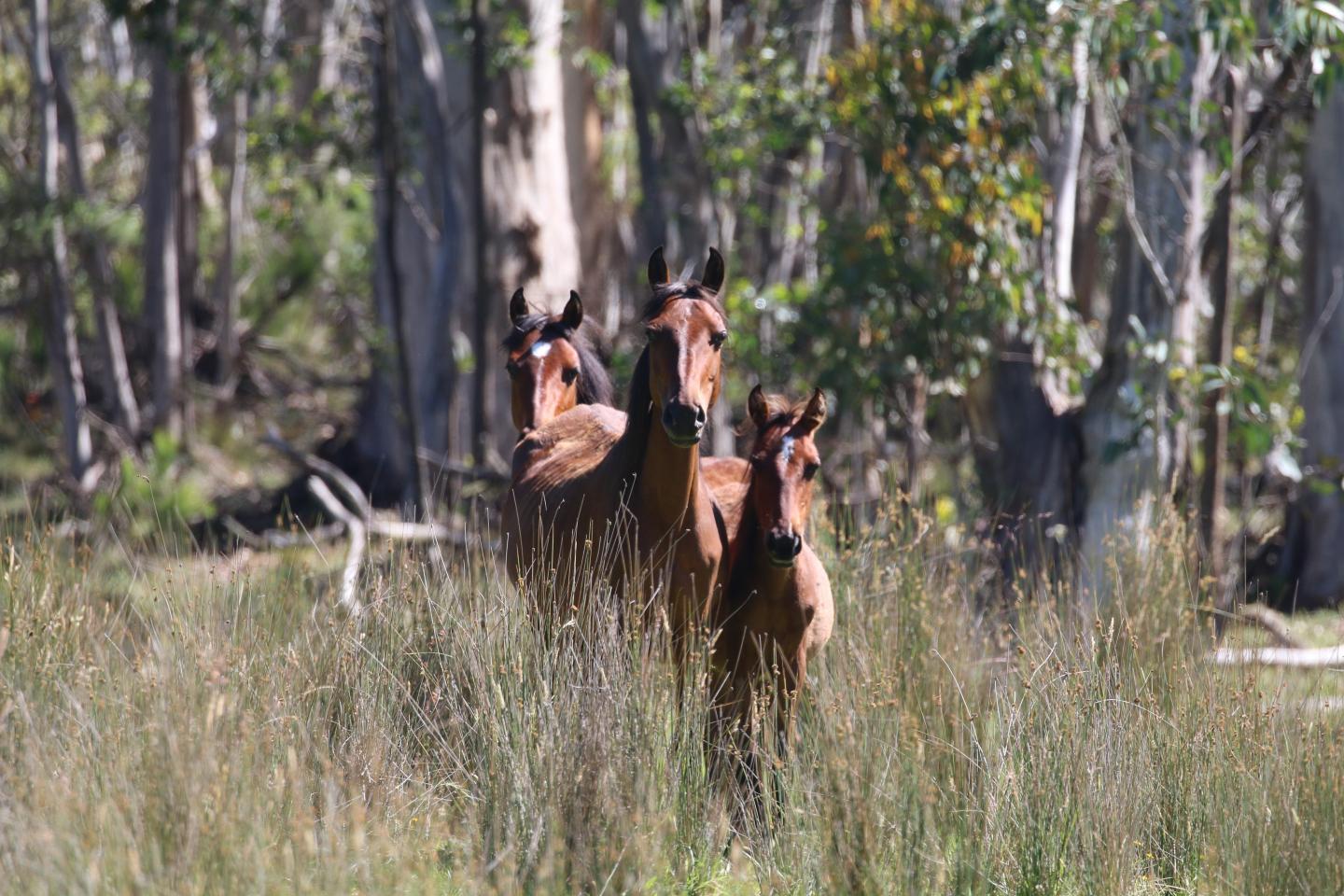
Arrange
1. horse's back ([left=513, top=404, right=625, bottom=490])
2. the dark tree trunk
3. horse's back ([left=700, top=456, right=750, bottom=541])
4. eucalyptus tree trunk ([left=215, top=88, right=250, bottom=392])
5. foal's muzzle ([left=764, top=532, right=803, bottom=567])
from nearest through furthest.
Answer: foal's muzzle ([left=764, top=532, right=803, bottom=567])
horse's back ([left=700, top=456, right=750, bottom=541])
horse's back ([left=513, top=404, right=625, bottom=490])
the dark tree trunk
eucalyptus tree trunk ([left=215, top=88, right=250, bottom=392])

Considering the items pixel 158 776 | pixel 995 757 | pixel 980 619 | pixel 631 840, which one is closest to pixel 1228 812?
pixel 995 757

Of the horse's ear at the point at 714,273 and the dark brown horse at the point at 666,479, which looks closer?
the dark brown horse at the point at 666,479

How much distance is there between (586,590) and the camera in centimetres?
497

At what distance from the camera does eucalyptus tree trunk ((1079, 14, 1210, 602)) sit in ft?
28.6

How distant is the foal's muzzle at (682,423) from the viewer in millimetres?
4727

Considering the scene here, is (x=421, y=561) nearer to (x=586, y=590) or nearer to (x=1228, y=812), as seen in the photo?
(x=586, y=590)

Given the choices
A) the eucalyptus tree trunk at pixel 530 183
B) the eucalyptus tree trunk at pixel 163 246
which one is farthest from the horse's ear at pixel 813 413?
the eucalyptus tree trunk at pixel 163 246

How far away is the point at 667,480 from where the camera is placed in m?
5.11

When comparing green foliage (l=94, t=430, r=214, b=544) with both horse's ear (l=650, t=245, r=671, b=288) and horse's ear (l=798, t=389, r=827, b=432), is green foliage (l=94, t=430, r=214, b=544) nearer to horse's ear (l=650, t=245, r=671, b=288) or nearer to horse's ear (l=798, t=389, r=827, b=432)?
horse's ear (l=650, t=245, r=671, b=288)

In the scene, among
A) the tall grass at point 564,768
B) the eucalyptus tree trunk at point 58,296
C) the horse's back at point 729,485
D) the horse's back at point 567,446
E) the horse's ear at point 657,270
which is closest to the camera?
the tall grass at point 564,768

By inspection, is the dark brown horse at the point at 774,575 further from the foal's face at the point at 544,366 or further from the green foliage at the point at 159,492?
the green foliage at the point at 159,492

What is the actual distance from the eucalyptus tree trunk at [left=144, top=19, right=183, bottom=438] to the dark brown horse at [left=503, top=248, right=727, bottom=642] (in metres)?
11.0

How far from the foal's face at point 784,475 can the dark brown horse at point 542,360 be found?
182 cm

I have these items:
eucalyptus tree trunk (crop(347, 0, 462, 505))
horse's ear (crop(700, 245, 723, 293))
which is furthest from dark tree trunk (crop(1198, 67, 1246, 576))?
eucalyptus tree trunk (crop(347, 0, 462, 505))
